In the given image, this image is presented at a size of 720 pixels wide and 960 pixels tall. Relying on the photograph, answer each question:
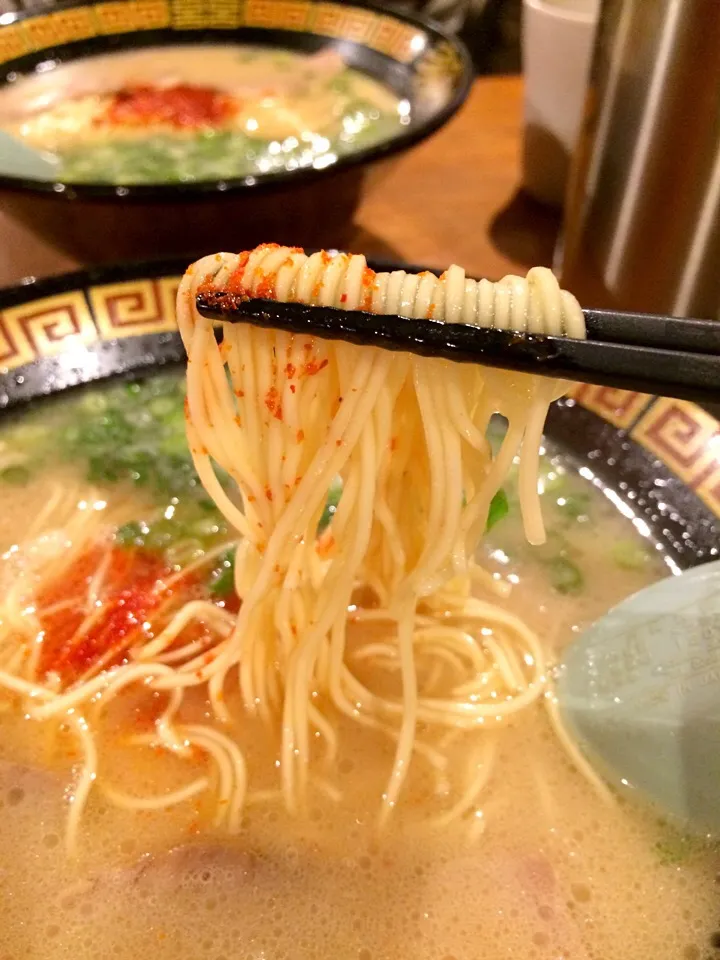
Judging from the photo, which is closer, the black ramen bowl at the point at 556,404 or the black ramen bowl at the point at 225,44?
the black ramen bowl at the point at 556,404

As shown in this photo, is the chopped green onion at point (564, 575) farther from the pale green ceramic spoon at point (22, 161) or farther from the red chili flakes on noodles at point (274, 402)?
the pale green ceramic spoon at point (22, 161)

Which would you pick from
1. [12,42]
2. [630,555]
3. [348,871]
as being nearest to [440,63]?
[12,42]

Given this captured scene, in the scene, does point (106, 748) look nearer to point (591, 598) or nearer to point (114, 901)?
point (114, 901)

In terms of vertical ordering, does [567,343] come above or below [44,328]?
above

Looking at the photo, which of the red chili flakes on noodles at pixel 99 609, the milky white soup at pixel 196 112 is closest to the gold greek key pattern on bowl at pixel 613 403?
the red chili flakes on noodles at pixel 99 609

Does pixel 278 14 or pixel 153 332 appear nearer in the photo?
pixel 153 332

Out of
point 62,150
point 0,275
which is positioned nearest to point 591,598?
point 0,275

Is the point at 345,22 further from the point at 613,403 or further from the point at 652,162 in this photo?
the point at 613,403
